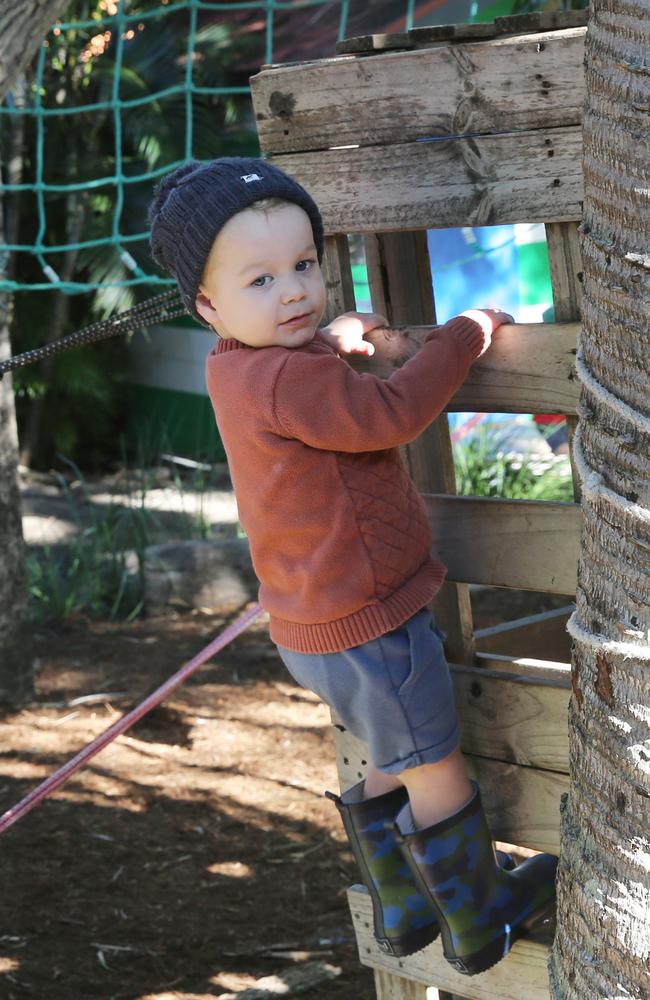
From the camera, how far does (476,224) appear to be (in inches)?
76.3

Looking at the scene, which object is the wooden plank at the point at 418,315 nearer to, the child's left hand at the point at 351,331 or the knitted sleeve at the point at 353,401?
the child's left hand at the point at 351,331

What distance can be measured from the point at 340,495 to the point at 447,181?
0.52 metres

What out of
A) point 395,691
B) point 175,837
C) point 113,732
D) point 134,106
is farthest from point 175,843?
point 134,106

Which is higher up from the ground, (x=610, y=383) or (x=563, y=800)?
(x=610, y=383)

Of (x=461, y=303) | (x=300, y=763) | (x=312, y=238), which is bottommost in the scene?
(x=300, y=763)

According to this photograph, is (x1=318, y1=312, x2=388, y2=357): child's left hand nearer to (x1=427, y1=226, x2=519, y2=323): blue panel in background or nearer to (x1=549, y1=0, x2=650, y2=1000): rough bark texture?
(x1=549, y1=0, x2=650, y2=1000): rough bark texture

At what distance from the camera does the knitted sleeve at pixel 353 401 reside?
1.79 m

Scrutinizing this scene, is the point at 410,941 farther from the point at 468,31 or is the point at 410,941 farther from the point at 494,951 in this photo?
the point at 468,31

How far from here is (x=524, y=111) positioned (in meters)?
1.87

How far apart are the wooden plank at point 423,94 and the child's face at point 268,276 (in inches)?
10.7

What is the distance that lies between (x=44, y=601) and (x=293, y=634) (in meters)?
3.86

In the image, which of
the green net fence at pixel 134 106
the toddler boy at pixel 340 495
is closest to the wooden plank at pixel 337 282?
the toddler boy at pixel 340 495

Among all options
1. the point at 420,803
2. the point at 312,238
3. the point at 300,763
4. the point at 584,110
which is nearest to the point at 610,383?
the point at 584,110

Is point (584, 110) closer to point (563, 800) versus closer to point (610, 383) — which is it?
point (610, 383)
